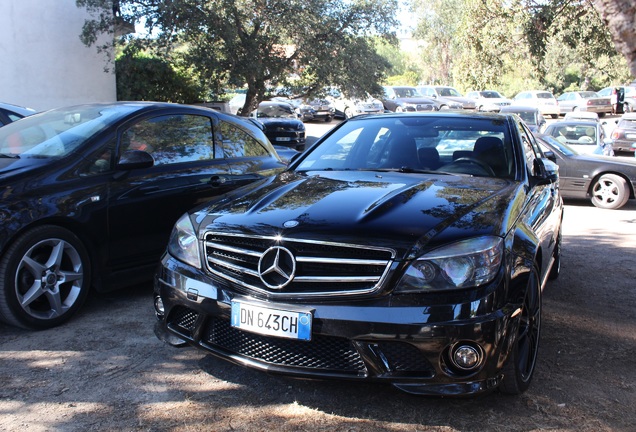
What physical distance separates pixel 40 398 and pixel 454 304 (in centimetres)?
226

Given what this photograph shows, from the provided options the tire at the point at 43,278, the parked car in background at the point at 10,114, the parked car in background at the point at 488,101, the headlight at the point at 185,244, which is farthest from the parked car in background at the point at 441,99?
the headlight at the point at 185,244

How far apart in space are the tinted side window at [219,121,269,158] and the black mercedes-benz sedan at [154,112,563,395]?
1.93 meters

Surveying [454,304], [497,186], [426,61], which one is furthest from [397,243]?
[426,61]

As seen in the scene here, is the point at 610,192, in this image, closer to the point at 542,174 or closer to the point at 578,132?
the point at 578,132

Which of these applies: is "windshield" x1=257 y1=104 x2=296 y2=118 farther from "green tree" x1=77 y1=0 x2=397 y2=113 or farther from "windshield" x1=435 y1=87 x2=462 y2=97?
"windshield" x1=435 y1=87 x2=462 y2=97

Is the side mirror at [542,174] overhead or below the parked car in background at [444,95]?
below

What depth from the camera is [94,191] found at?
4574 mm

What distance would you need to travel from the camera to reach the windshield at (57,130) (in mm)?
4754

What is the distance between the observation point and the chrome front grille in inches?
120

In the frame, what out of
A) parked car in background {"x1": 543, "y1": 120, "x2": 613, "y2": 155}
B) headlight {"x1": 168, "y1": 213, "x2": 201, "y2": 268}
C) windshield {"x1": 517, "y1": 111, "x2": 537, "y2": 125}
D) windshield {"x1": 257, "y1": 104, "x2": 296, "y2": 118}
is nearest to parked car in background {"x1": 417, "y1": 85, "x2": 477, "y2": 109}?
windshield {"x1": 257, "y1": 104, "x2": 296, "y2": 118}

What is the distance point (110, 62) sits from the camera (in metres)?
17.3

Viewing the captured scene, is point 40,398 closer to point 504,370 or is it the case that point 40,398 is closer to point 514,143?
point 504,370

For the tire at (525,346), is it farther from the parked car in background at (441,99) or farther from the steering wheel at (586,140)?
the parked car in background at (441,99)

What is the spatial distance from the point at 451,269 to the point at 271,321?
2.98ft
